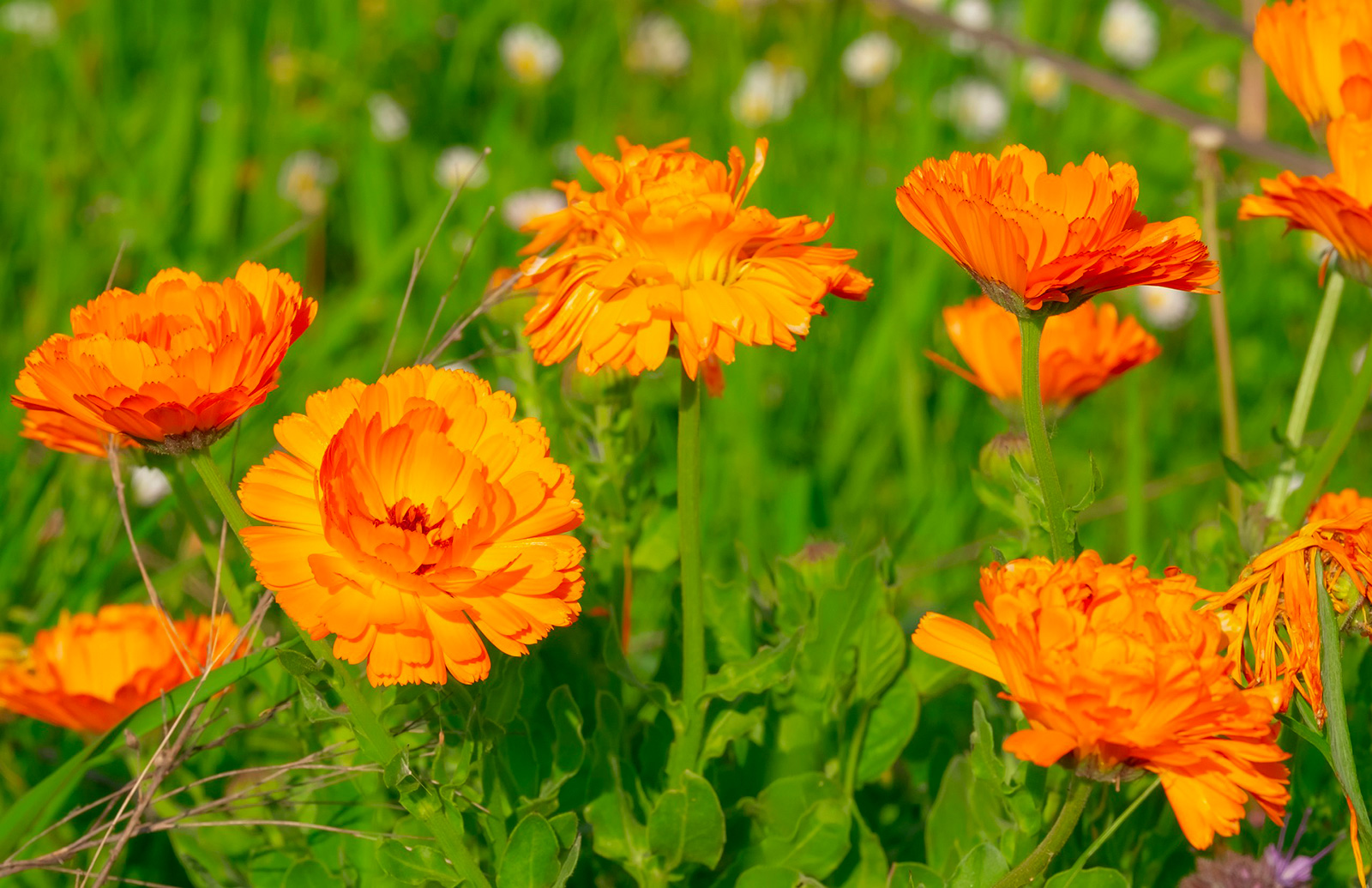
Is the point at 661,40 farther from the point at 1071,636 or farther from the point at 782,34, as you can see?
the point at 1071,636

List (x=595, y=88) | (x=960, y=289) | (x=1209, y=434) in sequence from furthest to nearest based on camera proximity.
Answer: (x=595, y=88)
(x=960, y=289)
(x=1209, y=434)

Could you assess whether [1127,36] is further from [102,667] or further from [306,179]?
[102,667]

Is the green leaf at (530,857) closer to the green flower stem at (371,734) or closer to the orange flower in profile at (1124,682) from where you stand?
the green flower stem at (371,734)

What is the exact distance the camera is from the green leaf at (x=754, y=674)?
3.32 ft

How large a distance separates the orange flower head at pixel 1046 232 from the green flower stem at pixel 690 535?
0.20m

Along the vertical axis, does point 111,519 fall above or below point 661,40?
below

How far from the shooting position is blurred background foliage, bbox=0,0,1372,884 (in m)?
1.76

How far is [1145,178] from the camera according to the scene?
2.72 m

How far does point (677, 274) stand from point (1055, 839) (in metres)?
0.45

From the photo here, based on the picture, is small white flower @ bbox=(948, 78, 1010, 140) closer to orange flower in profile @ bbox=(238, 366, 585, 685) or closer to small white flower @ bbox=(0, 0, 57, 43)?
small white flower @ bbox=(0, 0, 57, 43)

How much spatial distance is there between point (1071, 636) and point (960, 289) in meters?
1.82

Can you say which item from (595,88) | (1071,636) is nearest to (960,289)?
(595,88)

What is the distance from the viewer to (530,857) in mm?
918

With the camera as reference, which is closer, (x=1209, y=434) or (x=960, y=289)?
(x=1209, y=434)
